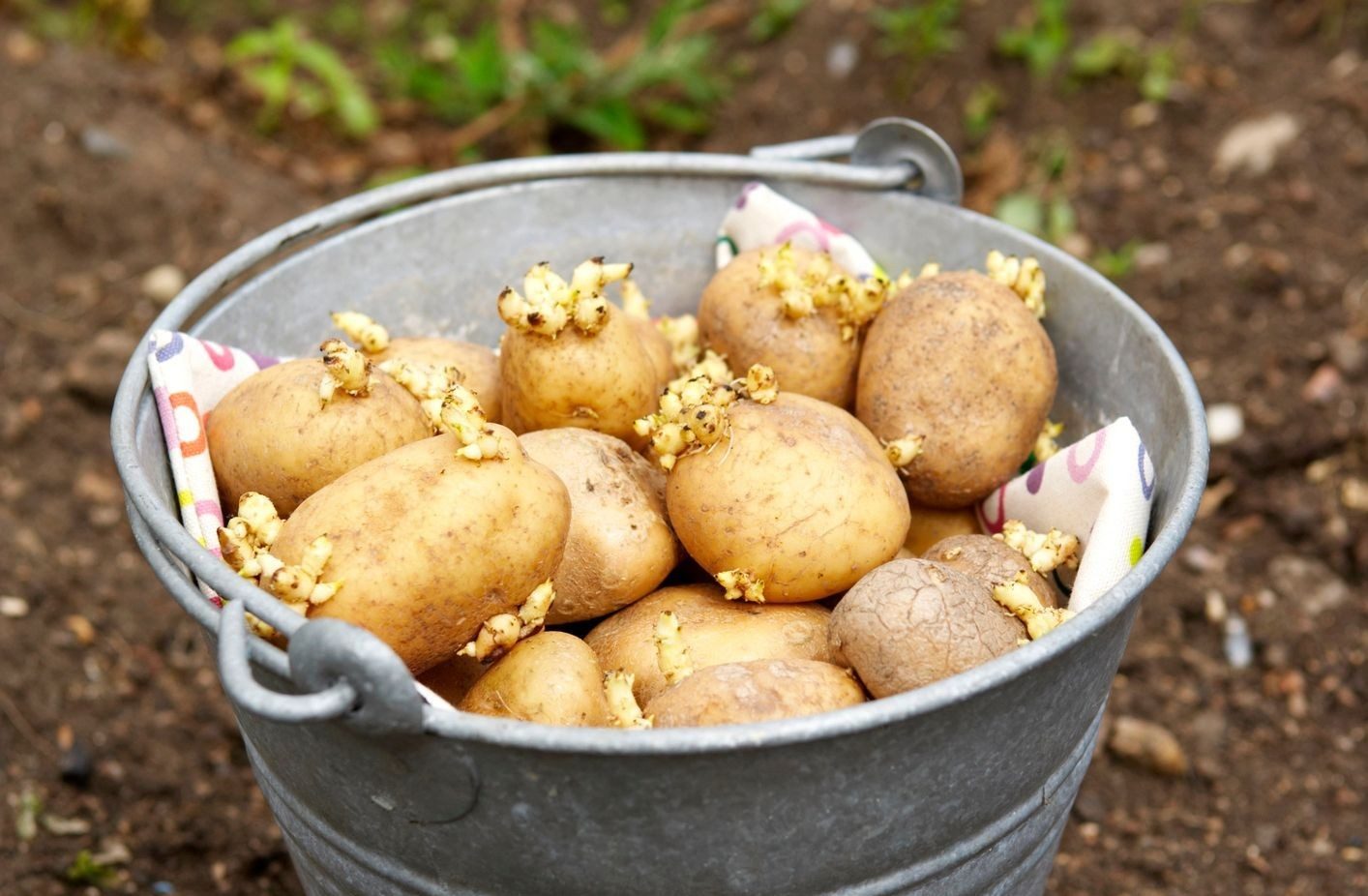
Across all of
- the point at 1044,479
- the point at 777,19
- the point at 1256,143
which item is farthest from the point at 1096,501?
the point at 777,19

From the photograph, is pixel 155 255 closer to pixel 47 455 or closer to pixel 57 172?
pixel 57 172

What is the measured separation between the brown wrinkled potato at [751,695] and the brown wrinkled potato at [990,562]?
197 millimetres

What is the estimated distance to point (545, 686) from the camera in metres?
1.20

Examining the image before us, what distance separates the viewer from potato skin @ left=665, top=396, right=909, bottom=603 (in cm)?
129

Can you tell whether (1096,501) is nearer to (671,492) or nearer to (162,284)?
(671,492)

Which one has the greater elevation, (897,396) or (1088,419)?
(897,396)

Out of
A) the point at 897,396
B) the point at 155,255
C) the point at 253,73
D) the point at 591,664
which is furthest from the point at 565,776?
the point at 253,73

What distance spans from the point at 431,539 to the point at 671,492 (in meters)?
0.27

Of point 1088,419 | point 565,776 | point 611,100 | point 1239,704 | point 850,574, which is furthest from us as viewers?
point 611,100

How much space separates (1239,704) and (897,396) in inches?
42.6

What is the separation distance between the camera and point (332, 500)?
3.96ft

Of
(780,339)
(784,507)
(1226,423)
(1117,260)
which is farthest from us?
(1117,260)

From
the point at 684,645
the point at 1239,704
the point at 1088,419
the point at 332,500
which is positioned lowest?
the point at 1239,704

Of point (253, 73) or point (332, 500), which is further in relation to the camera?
point (253, 73)
